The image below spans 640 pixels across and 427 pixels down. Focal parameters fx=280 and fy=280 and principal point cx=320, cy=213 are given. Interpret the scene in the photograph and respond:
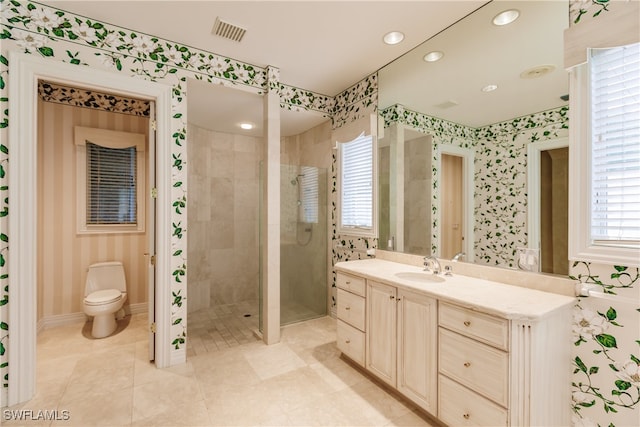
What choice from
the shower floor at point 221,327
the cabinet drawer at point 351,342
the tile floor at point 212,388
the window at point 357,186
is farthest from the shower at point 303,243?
the cabinet drawer at point 351,342

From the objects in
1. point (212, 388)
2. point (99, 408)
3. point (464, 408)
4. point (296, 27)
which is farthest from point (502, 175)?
point (99, 408)

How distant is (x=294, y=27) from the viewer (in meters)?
2.19

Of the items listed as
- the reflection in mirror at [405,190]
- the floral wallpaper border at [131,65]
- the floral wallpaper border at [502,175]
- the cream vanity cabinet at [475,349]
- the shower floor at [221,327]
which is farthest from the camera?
the shower floor at [221,327]

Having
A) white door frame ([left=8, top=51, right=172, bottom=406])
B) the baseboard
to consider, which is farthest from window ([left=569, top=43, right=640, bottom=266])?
the baseboard

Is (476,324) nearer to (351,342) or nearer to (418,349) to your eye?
(418,349)

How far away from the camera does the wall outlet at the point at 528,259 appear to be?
1712 mm

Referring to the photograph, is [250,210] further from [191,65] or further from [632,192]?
[632,192]

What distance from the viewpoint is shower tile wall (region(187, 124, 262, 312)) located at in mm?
3906

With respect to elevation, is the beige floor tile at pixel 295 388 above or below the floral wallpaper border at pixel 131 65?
below

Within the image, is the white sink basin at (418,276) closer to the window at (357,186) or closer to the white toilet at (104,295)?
the window at (357,186)

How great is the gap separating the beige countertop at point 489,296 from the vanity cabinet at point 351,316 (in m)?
0.19

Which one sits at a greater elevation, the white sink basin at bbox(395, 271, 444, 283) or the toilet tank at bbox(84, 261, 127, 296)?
the white sink basin at bbox(395, 271, 444, 283)

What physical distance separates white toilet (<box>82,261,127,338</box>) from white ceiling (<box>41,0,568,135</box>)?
2.25 meters

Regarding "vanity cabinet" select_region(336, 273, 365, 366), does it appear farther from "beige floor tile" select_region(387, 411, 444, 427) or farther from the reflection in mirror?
the reflection in mirror
